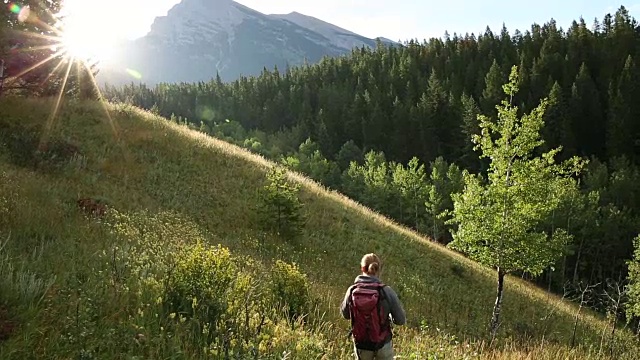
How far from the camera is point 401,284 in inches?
712

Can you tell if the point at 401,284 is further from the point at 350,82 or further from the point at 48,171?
the point at 350,82

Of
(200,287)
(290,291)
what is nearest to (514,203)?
(290,291)

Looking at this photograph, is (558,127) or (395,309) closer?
(395,309)

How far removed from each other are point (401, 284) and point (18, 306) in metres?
14.6

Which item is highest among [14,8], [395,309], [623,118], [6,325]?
[623,118]

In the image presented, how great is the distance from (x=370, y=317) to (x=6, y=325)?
398 cm

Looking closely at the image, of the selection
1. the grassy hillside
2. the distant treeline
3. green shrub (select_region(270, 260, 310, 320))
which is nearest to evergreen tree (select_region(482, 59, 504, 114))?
the distant treeline

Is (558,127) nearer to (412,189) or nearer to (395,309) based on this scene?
(412,189)

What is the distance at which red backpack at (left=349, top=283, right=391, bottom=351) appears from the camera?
559 cm

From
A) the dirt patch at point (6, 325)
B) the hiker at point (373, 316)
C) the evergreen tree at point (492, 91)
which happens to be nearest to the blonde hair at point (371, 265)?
the hiker at point (373, 316)

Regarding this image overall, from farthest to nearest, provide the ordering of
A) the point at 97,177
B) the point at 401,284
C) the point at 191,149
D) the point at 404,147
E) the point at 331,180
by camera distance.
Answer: the point at 404,147 < the point at 331,180 < the point at 191,149 < the point at 401,284 < the point at 97,177

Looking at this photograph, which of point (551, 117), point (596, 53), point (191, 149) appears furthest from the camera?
point (596, 53)

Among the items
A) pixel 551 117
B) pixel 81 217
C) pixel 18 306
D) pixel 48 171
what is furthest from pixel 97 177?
pixel 551 117

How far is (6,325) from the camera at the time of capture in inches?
192
